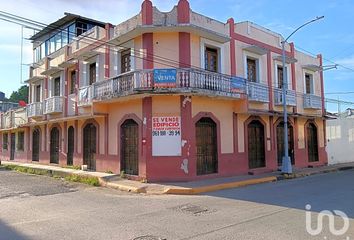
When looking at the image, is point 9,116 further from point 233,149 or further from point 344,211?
point 344,211

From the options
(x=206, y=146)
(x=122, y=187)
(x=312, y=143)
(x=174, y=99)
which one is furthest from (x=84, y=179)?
(x=312, y=143)

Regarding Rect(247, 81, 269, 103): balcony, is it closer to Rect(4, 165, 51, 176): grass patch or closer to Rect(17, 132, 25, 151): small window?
Rect(4, 165, 51, 176): grass patch

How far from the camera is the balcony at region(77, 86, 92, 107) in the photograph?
59.5 feet

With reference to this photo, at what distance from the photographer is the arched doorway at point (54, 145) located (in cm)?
2342

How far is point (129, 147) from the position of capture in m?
16.5

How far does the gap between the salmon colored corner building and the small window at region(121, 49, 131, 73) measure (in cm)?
5

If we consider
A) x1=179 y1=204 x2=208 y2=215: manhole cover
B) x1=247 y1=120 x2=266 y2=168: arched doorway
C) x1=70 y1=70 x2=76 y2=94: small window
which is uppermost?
x1=70 y1=70 x2=76 y2=94: small window

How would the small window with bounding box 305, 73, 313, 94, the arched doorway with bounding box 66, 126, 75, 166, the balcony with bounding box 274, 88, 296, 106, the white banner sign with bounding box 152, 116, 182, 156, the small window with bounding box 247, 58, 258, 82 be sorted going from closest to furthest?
1. the white banner sign with bounding box 152, 116, 182, 156
2. the small window with bounding box 247, 58, 258, 82
3. the balcony with bounding box 274, 88, 296, 106
4. the arched doorway with bounding box 66, 126, 75, 166
5. the small window with bounding box 305, 73, 313, 94

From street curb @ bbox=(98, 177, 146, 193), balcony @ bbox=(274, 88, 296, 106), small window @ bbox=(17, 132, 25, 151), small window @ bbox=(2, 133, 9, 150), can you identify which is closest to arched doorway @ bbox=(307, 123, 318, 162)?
balcony @ bbox=(274, 88, 296, 106)

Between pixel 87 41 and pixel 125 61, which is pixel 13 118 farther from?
pixel 125 61

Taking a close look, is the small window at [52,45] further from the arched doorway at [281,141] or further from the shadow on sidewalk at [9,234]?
the shadow on sidewalk at [9,234]

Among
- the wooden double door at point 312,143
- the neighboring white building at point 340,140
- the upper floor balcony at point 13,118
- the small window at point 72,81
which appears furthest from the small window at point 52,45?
the neighboring white building at point 340,140

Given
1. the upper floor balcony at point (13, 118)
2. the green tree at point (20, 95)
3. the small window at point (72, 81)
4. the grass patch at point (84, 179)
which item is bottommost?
the grass patch at point (84, 179)

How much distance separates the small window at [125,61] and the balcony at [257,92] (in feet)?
21.3
